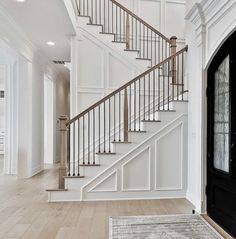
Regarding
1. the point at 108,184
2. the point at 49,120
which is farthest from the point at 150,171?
the point at 49,120

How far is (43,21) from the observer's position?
15.3 feet

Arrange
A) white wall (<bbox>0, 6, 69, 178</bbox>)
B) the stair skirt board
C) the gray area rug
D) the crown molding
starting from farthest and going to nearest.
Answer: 1. white wall (<bbox>0, 6, 69, 178</bbox>)
2. the crown molding
3. the stair skirt board
4. the gray area rug

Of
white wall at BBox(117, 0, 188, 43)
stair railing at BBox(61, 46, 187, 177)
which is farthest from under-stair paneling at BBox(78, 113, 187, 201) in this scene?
white wall at BBox(117, 0, 188, 43)

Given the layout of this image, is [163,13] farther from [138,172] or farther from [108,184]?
[108,184]

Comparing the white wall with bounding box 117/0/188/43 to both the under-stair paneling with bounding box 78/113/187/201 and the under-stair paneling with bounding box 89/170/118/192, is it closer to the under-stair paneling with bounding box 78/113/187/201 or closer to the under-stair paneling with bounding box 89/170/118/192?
the under-stair paneling with bounding box 78/113/187/201

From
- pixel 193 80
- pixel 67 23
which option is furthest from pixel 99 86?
pixel 193 80

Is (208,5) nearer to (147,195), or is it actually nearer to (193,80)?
(193,80)

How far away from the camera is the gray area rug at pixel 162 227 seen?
2.86m

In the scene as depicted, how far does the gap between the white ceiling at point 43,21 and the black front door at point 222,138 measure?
2734 millimetres

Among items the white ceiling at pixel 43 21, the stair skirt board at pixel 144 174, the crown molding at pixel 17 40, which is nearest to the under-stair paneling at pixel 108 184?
the stair skirt board at pixel 144 174

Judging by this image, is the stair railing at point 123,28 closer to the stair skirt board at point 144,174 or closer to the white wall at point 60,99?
the stair skirt board at point 144,174

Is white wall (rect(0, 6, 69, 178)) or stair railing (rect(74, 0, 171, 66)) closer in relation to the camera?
white wall (rect(0, 6, 69, 178))

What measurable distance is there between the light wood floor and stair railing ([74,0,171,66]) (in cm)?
360

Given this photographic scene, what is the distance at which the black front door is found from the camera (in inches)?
115
